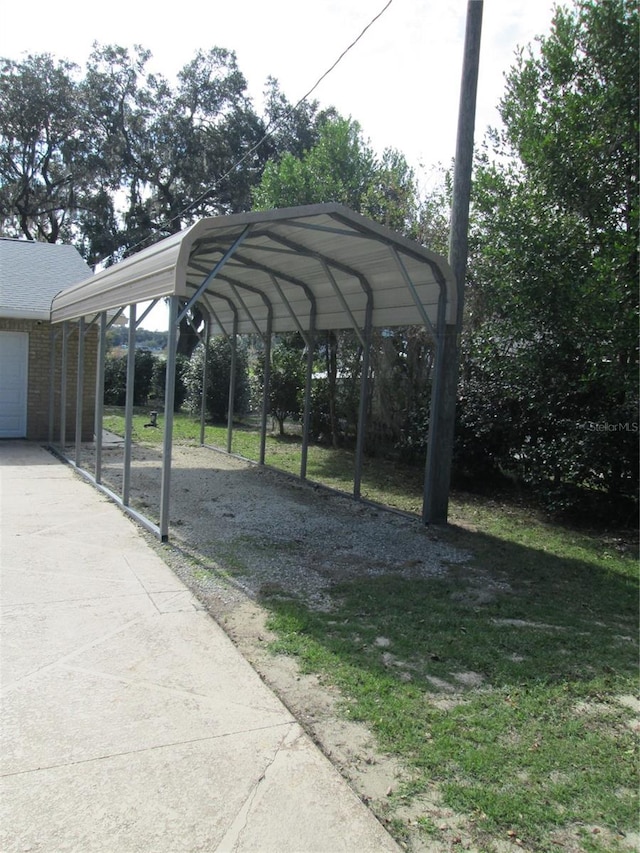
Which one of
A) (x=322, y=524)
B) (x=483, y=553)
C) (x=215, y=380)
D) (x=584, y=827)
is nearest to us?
(x=584, y=827)

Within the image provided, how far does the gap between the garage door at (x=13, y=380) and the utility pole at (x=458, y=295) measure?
990 cm

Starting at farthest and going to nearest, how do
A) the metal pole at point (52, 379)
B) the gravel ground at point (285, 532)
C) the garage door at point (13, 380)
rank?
the garage door at point (13, 380) → the metal pole at point (52, 379) → the gravel ground at point (285, 532)

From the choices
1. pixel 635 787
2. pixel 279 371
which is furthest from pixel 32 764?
pixel 279 371

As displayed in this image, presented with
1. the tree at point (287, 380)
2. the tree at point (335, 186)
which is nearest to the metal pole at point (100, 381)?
the tree at point (335, 186)

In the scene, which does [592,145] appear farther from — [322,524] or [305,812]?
[305,812]

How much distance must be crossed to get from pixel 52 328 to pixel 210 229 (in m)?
8.71

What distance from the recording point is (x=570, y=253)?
8414mm

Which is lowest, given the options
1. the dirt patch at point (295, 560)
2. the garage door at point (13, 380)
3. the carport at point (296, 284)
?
the dirt patch at point (295, 560)

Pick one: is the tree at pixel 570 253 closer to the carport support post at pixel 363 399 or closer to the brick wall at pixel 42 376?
the carport support post at pixel 363 399

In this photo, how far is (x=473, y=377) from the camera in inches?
428

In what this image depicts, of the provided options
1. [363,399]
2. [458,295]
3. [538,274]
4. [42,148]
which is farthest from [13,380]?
[42,148]

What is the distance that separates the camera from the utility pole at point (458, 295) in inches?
299

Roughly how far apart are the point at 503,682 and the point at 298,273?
7375 mm

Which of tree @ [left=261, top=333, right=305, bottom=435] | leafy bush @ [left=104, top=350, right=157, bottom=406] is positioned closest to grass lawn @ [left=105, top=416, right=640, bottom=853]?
tree @ [left=261, top=333, right=305, bottom=435]
